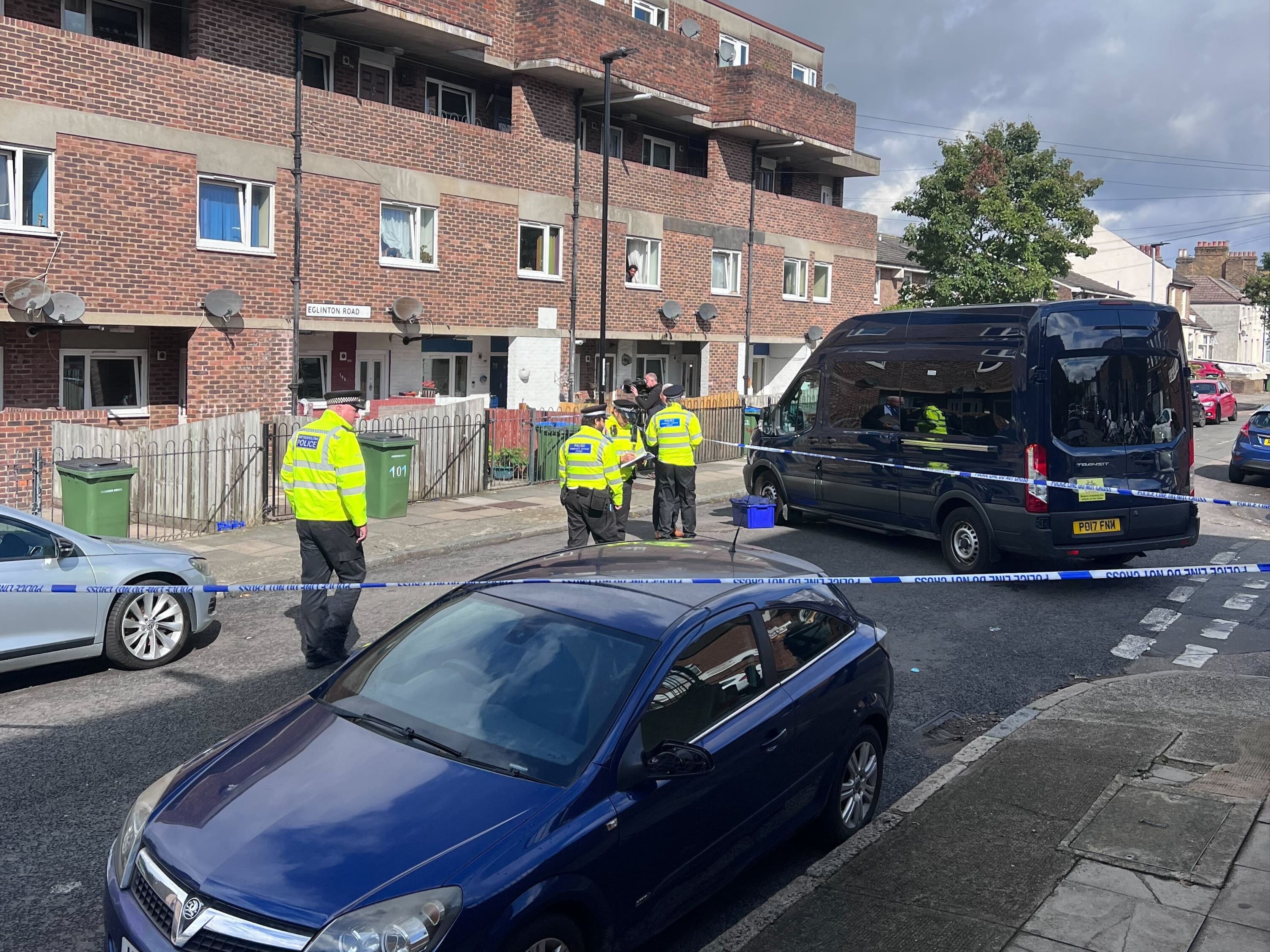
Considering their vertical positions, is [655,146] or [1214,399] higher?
[655,146]

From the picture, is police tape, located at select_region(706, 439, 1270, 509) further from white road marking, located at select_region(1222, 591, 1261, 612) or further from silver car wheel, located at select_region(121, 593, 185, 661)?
silver car wheel, located at select_region(121, 593, 185, 661)

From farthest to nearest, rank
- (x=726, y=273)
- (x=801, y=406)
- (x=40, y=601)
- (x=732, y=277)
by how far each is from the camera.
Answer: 1. (x=732, y=277)
2. (x=726, y=273)
3. (x=801, y=406)
4. (x=40, y=601)

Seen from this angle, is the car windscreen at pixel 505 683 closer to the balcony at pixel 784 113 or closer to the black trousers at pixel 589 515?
the black trousers at pixel 589 515

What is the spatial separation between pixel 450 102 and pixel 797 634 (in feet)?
64.5

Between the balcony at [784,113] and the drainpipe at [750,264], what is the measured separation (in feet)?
1.72

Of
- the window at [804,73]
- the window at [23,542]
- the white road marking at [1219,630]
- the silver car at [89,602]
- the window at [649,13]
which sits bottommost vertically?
the white road marking at [1219,630]

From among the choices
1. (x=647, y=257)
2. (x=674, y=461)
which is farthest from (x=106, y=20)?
(x=647, y=257)

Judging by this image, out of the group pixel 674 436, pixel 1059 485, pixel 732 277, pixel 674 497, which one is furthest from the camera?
pixel 732 277

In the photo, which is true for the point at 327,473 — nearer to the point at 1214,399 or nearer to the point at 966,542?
the point at 966,542

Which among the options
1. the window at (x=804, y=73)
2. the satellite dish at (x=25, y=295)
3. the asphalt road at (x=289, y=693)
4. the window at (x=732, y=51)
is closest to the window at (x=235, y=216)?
the satellite dish at (x=25, y=295)

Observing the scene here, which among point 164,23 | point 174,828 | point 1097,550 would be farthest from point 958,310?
point 164,23

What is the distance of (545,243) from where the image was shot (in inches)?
916

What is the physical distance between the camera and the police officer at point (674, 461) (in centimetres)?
1226

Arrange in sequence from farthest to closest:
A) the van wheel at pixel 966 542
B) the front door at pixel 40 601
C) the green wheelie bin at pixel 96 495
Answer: the green wheelie bin at pixel 96 495
the van wheel at pixel 966 542
the front door at pixel 40 601
